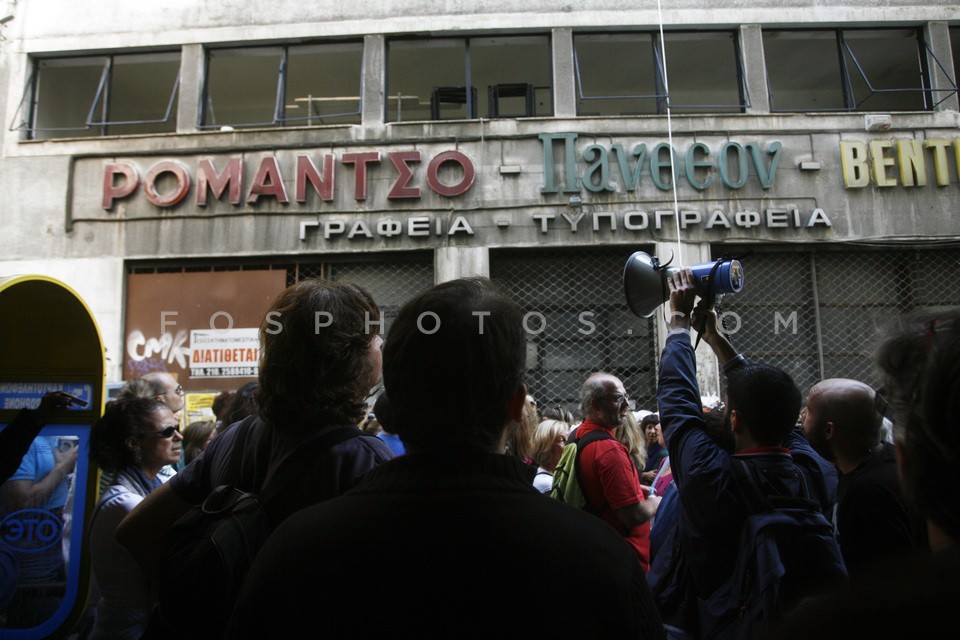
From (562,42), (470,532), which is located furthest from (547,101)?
(470,532)

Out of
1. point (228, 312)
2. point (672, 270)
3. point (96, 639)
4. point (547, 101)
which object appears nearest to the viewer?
point (96, 639)

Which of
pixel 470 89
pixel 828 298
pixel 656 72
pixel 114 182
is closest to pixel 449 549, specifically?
pixel 470 89

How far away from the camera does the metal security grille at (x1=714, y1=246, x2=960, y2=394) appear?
9.99 metres

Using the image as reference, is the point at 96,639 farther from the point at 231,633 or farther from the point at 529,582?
the point at 529,582

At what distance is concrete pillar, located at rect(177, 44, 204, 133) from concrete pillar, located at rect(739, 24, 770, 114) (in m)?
8.66

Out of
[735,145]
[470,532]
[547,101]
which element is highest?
[547,101]

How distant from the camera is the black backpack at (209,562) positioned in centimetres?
153

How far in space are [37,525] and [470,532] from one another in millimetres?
3637

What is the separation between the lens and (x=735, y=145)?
397 inches

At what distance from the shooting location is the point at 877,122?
1001 centimetres

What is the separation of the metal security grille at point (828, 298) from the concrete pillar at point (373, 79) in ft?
19.0

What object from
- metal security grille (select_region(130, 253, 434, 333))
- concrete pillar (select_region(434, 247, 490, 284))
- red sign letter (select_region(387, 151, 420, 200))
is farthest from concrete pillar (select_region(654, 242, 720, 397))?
red sign letter (select_region(387, 151, 420, 200))

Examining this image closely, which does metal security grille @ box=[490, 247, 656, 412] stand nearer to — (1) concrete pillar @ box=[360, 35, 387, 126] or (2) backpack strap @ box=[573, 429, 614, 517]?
(1) concrete pillar @ box=[360, 35, 387, 126]

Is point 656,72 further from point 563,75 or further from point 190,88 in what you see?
point 190,88
